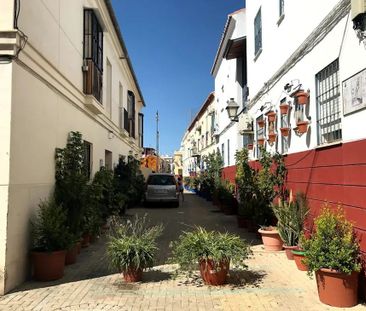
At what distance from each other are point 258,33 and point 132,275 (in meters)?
8.89

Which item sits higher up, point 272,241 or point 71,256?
point 272,241

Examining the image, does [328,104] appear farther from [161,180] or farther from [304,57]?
[161,180]

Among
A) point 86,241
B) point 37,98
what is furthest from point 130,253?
point 86,241

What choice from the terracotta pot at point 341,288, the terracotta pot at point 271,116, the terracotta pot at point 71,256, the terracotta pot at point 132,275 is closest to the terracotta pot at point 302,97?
the terracotta pot at point 271,116

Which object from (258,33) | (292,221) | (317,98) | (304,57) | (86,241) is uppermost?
(258,33)

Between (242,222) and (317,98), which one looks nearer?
(317,98)

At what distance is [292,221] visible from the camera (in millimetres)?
8039

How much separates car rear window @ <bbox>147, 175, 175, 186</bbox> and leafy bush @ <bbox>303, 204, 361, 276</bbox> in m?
15.6

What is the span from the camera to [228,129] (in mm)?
20953

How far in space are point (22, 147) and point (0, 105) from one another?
768 mm

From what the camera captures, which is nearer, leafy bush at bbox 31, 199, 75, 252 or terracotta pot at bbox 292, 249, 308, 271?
leafy bush at bbox 31, 199, 75, 252

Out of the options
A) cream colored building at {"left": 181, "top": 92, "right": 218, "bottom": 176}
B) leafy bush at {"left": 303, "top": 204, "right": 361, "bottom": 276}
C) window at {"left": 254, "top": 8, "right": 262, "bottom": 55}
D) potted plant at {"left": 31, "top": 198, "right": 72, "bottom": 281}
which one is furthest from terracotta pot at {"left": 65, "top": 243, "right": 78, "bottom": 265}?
cream colored building at {"left": 181, "top": 92, "right": 218, "bottom": 176}

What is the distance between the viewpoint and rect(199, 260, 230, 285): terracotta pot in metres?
6.45

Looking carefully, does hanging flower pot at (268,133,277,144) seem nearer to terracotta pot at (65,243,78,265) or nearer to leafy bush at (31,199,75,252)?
terracotta pot at (65,243,78,265)
